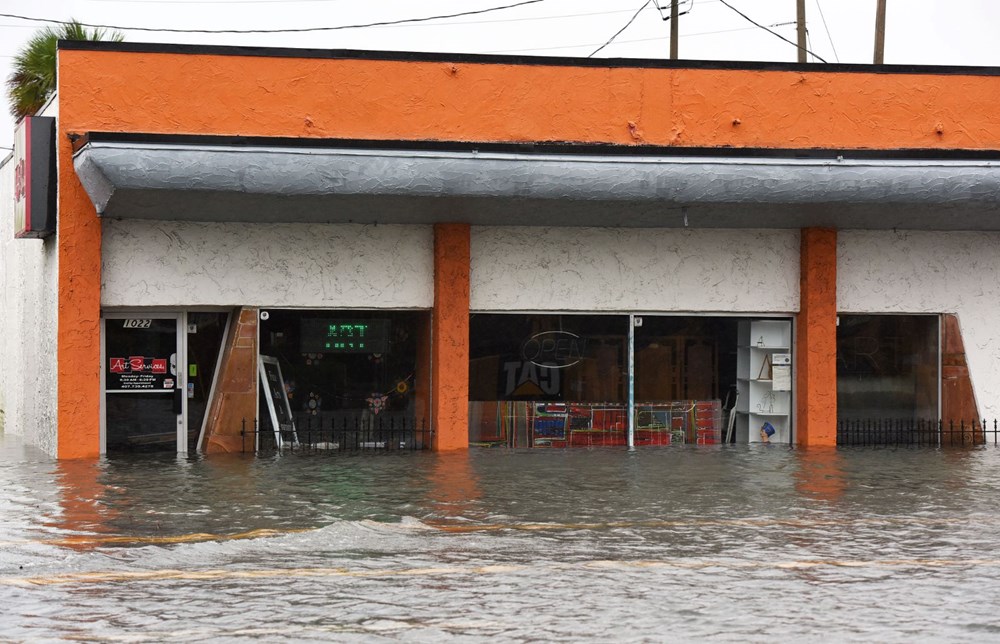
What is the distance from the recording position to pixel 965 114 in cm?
1941

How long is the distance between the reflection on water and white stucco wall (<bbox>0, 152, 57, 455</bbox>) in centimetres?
288

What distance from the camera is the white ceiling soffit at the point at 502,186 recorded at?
16.8 metres

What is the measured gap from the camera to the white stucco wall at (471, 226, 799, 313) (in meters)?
19.5

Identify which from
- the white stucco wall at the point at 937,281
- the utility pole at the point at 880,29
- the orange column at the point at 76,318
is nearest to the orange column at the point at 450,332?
the orange column at the point at 76,318

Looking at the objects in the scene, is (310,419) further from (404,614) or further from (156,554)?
(404,614)

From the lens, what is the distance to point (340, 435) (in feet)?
63.9

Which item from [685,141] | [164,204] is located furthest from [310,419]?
[685,141]

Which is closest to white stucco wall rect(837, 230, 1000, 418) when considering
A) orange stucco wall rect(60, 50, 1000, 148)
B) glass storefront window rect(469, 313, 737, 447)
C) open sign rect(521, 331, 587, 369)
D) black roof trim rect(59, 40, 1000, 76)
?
orange stucco wall rect(60, 50, 1000, 148)

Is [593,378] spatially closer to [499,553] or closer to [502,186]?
[502,186]

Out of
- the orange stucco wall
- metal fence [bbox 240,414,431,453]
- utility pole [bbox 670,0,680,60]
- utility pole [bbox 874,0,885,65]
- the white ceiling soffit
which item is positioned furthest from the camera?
utility pole [bbox 874,0,885,65]

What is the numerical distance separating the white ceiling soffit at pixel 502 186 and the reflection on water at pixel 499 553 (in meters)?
3.60

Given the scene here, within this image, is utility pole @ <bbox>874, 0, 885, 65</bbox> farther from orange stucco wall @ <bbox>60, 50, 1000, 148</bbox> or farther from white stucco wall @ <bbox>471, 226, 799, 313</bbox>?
white stucco wall @ <bbox>471, 226, 799, 313</bbox>

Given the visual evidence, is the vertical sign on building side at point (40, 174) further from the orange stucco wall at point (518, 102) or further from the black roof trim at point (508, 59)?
the black roof trim at point (508, 59)

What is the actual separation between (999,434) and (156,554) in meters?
15.2
